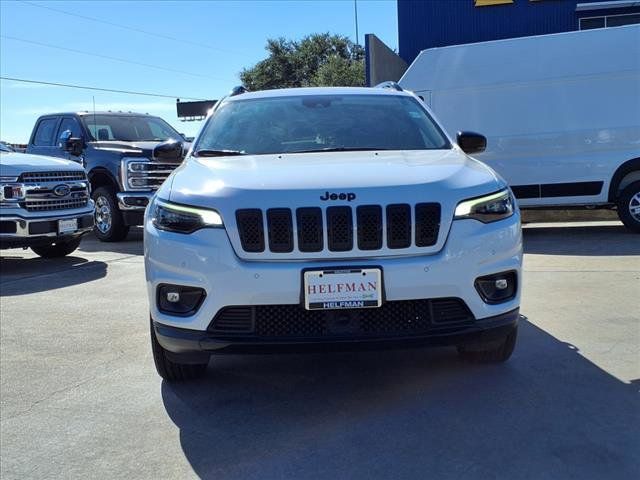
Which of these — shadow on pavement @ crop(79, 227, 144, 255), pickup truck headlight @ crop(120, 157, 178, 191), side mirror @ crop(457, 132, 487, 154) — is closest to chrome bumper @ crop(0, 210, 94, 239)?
shadow on pavement @ crop(79, 227, 144, 255)

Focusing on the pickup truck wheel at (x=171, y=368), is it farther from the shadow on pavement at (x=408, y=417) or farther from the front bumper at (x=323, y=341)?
the front bumper at (x=323, y=341)

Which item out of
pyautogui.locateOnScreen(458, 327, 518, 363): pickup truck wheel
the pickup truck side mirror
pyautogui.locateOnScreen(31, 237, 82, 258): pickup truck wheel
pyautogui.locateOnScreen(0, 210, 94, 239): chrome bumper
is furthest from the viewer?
the pickup truck side mirror

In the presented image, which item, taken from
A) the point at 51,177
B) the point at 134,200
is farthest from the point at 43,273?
the point at 134,200

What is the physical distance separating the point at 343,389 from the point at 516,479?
1.28 meters

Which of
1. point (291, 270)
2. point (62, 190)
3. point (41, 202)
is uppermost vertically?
point (291, 270)

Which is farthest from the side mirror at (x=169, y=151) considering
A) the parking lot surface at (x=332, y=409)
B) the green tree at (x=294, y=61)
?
the green tree at (x=294, y=61)

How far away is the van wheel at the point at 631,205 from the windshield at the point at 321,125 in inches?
229

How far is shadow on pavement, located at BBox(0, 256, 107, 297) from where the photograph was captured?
7.35 meters

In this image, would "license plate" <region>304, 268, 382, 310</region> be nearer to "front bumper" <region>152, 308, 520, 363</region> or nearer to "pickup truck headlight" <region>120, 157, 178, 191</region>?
"front bumper" <region>152, 308, 520, 363</region>

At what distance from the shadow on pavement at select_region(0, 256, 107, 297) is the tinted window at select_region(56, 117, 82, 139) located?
106 inches

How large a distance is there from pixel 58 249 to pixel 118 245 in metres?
1.27

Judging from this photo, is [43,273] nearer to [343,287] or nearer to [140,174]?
[140,174]

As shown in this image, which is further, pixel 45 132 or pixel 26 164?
pixel 45 132

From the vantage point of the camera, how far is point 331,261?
3.26 metres
